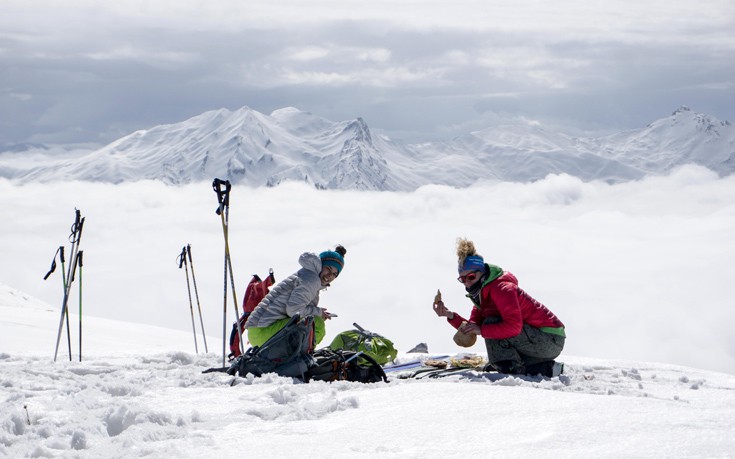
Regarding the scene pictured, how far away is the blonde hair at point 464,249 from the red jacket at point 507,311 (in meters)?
0.28

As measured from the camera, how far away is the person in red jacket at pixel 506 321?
7.93m

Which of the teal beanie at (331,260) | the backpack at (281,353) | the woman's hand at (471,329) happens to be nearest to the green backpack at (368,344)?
the teal beanie at (331,260)

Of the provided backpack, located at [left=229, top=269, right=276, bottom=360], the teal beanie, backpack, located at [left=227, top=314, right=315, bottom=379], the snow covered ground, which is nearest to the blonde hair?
the snow covered ground

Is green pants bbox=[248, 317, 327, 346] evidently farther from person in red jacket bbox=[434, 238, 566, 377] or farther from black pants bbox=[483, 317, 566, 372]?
black pants bbox=[483, 317, 566, 372]

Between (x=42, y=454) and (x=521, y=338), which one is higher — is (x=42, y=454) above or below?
below

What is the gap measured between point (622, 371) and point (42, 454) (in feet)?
23.9

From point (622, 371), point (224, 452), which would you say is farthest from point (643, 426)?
point (622, 371)

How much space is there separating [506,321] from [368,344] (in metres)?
2.35

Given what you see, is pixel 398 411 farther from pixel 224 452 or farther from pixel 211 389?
pixel 211 389

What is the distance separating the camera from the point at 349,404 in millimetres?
5734

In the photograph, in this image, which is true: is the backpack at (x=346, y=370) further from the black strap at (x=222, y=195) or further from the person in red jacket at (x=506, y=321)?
the black strap at (x=222, y=195)

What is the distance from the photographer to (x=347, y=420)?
527 cm

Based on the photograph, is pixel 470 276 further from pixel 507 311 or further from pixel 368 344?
pixel 368 344

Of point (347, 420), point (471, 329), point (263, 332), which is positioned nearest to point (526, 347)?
point (471, 329)
